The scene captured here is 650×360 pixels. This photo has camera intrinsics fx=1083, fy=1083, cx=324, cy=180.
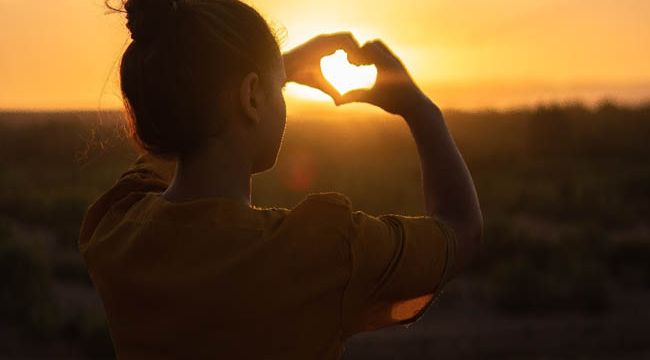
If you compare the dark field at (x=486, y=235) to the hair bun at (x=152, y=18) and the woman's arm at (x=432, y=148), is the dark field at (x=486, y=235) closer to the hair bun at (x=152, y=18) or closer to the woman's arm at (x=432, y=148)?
the hair bun at (x=152, y=18)

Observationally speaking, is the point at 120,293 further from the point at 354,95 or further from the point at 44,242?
the point at 44,242

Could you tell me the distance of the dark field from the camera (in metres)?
9.87

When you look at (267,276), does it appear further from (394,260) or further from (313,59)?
(313,59)

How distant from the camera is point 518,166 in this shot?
30.2 metres

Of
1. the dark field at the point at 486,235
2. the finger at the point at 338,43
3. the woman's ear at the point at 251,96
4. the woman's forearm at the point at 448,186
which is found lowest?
the dark field at the point at 486,235

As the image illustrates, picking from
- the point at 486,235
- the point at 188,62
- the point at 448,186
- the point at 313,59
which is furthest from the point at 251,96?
the point at 486,235

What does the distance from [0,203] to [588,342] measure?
12962 millimetres

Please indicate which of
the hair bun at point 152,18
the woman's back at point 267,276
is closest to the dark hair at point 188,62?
the hair bun at point 152,18

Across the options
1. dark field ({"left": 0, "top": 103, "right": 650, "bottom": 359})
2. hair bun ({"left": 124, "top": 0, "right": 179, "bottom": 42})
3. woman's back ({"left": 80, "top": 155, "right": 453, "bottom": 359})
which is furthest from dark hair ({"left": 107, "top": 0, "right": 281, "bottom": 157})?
dark field ({"left": 0, "top": 103, "right": 650, "bottom": 359})

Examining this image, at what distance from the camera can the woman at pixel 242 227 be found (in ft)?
4.96

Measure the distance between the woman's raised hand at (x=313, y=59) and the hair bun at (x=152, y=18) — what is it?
0.24 metres

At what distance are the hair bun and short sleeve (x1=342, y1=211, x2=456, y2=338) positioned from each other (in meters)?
0.42

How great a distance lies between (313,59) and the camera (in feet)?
5.86

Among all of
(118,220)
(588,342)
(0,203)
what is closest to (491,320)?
(588,342)
